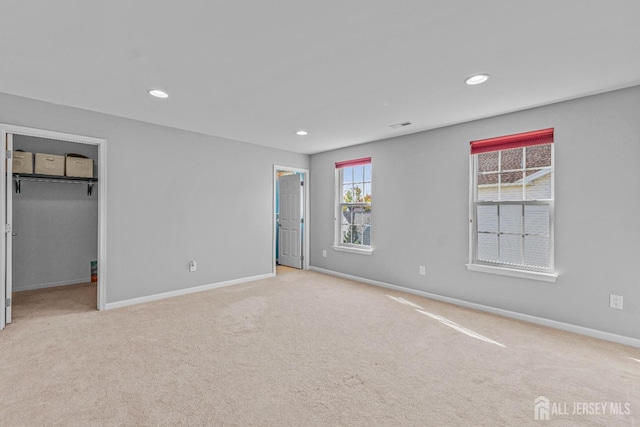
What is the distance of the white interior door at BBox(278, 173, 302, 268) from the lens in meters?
6.13

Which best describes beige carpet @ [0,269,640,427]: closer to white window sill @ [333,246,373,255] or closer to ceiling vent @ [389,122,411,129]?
white window sill @ [333,246,373,255]

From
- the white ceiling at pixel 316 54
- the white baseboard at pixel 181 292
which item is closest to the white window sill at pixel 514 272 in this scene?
the white ceiling at pixel 316 54

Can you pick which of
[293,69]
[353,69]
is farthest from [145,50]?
[353,69]

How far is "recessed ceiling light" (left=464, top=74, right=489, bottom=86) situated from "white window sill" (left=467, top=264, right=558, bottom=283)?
2.10 m

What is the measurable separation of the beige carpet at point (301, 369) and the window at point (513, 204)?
713 mm

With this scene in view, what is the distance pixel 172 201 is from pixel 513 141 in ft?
14.3

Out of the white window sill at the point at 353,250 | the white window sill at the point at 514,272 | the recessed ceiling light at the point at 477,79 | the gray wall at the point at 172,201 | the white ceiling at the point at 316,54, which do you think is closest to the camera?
the white ceiling at the point at 316,54

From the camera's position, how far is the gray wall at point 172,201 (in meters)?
3.63

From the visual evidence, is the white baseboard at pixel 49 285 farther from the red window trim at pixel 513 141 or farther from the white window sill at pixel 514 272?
the red window trim at pixel 513 141

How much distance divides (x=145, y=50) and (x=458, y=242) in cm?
383

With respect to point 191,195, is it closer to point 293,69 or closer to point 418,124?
point 293,69

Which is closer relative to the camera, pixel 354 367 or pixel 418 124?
pixel 354 367

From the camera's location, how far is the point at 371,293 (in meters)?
4.39

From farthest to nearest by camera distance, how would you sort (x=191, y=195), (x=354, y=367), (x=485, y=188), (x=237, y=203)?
(x=237, y=203)
(x=191, y=195)
(x=485, y=188)
(x=354, y=367)
